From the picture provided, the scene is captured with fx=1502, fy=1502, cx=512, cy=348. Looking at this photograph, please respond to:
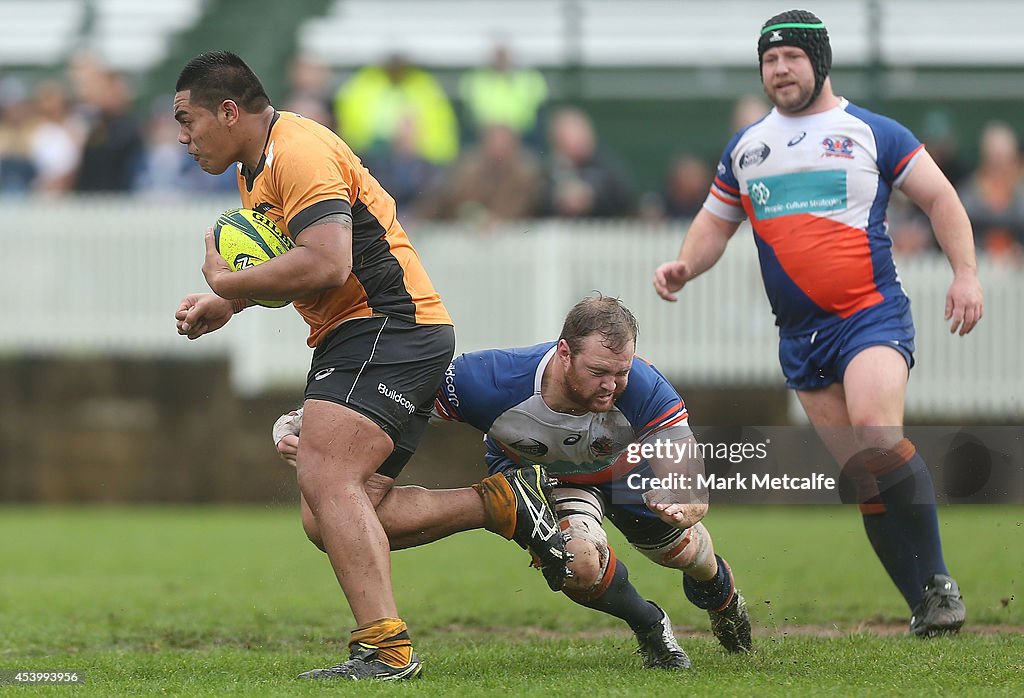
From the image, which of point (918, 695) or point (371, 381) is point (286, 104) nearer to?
point (371, 381)

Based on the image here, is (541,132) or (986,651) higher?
(541,132)

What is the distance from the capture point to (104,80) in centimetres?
1531

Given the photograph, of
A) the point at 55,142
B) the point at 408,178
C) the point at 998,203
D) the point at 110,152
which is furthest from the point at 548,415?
the point at 55,142

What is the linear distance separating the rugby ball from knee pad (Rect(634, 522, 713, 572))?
181 centimetres

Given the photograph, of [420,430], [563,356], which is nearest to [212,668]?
[420,430]

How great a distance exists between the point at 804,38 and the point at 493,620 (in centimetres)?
313

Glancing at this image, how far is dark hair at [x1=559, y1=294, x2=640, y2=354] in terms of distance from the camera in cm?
571

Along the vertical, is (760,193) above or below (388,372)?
above

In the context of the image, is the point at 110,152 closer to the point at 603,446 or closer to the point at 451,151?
the point at 451,151

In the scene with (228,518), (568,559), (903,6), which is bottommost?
(228,518)

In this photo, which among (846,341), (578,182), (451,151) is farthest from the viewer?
(451,151)

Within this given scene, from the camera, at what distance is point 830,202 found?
6.78 m

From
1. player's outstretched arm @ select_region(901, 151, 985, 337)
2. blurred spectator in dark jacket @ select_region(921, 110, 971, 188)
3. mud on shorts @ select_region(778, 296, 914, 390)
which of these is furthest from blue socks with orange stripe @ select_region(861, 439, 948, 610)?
blurred spectator in dark jacket @ select_region(921, 110, 971, 188)

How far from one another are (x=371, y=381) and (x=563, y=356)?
2.48 feet
